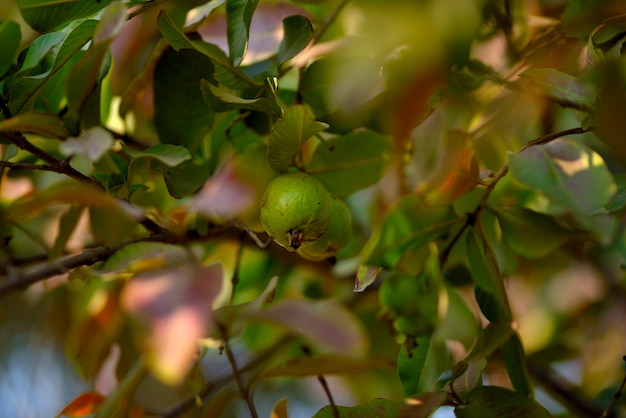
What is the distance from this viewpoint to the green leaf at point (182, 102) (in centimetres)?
76

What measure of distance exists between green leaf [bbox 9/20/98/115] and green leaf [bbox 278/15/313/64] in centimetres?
18

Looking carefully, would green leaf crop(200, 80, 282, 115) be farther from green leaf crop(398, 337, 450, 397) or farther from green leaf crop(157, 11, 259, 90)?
green leaf crop(398, 337, 450, 397)

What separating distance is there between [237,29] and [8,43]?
0.70 ft

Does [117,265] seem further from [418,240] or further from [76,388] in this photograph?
[76,388]

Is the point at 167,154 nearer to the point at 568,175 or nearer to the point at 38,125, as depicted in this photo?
the point at 38,125

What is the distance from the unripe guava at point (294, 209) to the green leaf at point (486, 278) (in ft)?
0.53

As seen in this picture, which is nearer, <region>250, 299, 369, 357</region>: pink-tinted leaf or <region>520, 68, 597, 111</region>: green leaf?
<region>250, 299, 369, 357</region>: pink-tinted leaf

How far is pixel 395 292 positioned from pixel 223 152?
268mm

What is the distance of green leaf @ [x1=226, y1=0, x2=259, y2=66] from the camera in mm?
664

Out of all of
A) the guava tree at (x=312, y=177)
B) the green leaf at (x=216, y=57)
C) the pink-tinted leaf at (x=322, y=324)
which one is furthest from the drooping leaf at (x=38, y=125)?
the pink-tinted leaf at (x=322, y=324)

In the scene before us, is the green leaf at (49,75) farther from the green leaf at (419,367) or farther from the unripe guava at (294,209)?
the green leaf at (419,367)

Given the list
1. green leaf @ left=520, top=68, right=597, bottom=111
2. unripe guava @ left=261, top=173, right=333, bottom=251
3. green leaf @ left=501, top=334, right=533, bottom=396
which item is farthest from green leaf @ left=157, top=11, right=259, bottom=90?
green leaf @ left=501, top=334, right=533, bottom=396

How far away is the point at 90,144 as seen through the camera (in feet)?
1.77

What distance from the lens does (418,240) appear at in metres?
0.73
